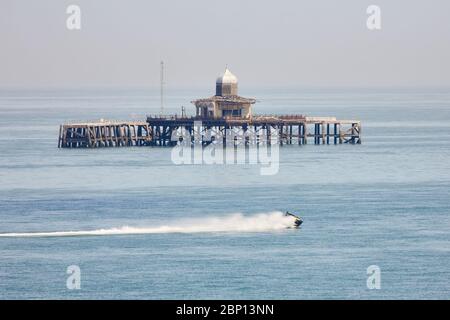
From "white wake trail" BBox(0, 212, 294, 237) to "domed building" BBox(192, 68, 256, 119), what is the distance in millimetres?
63254

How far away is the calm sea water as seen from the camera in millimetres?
83188

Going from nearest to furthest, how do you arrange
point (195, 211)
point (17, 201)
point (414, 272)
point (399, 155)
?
point (414, 272)
point (195, 211)
point (17, 201)
point (399, 155)

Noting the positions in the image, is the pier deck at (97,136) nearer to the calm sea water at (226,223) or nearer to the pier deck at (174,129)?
the pier deck at (174,129)

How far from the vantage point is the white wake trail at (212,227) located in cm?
9956

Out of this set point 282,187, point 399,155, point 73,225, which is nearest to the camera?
point 73,225

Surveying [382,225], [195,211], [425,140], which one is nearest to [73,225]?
[195,211]

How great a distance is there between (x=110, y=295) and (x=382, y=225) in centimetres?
2952

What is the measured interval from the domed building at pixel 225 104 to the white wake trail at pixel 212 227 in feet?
208

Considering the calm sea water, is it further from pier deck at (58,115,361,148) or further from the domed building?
the domed building

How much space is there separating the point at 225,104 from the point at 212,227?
68833 millimetres

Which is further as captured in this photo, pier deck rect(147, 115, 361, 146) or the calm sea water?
pier deck rect(147, 115, 361, 146)

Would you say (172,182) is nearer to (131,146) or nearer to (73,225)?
(73,225)

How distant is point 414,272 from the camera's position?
86.2 metres

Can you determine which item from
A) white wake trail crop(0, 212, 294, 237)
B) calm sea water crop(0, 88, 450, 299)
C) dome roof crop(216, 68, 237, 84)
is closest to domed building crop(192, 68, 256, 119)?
dome roof crop(216, 68, 237, 84)
